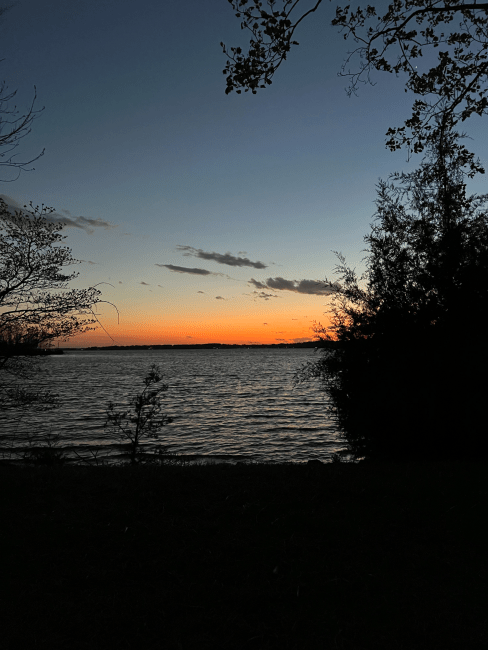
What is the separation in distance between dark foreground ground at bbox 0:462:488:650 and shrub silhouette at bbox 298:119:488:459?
315cm

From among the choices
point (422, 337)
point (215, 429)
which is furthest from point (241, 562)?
point (215, 429)

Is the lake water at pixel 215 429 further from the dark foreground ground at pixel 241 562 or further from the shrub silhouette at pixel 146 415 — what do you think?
the dark foreground ground at pixel 241 562

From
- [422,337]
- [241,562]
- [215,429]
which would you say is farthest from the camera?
[215,429]

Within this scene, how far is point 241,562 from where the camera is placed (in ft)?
18.2

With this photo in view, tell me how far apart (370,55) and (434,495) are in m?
9.25

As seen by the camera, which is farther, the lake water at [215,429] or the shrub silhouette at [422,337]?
the lake water at [215,429]

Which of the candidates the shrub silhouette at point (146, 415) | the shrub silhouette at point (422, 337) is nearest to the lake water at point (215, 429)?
the shrub silhouette at point (146, 415)

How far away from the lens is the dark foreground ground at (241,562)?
4371 millimetres

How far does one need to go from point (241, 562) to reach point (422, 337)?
8.52 m

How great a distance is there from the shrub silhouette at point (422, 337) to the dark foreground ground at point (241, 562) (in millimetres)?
3155

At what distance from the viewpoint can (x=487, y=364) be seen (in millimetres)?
10883

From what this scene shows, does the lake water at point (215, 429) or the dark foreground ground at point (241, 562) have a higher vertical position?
the dark foreground ground at point (241, 562)

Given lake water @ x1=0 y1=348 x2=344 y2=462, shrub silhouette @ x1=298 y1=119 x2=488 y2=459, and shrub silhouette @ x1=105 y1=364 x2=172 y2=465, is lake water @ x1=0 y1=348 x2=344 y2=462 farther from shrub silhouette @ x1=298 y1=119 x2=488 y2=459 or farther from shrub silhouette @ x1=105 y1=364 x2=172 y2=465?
shrub silhouette @ x1=298 y1=119 x2=488 y2=459

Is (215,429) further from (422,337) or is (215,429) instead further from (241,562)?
(241,562)
